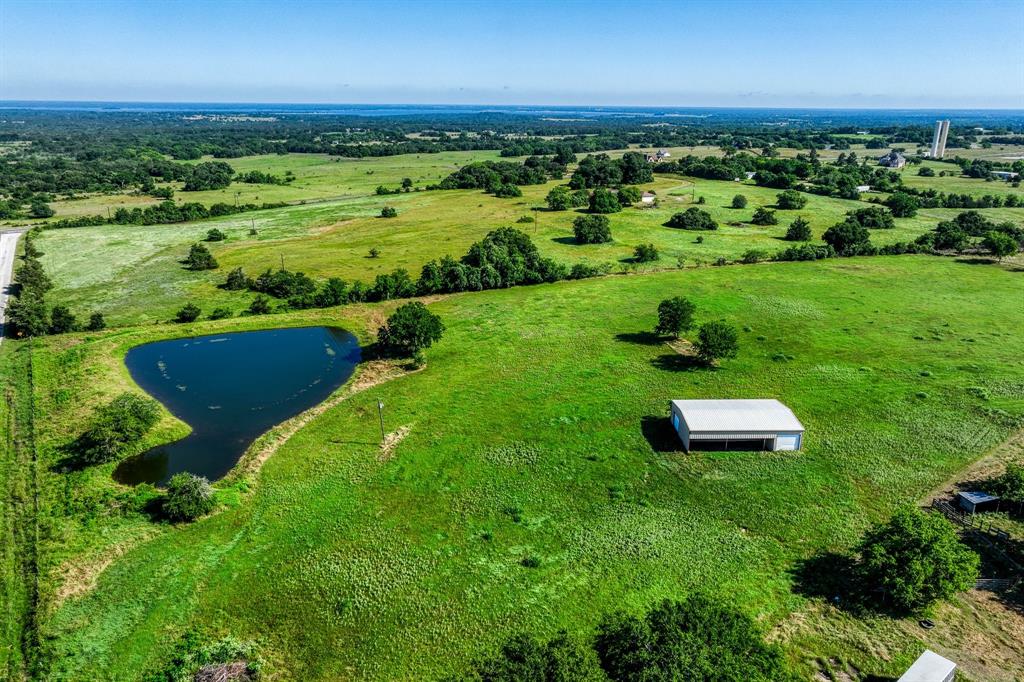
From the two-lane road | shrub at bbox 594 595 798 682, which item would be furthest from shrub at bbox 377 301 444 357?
the two-lane road

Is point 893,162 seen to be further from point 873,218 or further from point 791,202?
point 873,218

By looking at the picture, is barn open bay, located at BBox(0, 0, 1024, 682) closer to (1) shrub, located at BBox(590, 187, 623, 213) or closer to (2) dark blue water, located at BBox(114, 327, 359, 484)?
(2) dark blue water, located at BBox(114, 327, 359, 484)

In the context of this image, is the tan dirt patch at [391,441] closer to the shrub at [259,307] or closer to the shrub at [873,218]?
the shrub at [259,307]

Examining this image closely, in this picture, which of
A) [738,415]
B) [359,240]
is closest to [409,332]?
[738,415]

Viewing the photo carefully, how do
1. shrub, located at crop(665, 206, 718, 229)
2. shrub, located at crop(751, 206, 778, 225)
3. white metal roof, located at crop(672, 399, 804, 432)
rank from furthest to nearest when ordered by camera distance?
shrub, located at crop(751, 206, 778, 225), shrub, located at crop(665, 206, 718, 229), white metal roof, located at crop(672, 399, 804, 432)

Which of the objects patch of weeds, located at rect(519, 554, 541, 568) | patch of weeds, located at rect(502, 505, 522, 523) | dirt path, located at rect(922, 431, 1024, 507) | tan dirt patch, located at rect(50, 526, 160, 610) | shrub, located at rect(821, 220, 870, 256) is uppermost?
shrub, located at rect(821, 220, 870, 256)

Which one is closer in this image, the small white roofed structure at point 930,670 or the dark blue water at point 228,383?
the small white roofed structure at point 930,670

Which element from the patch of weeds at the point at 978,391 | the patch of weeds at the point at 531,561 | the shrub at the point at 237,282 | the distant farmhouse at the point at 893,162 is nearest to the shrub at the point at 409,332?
the patch of weeds at the point at 531,561
